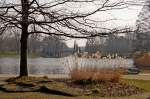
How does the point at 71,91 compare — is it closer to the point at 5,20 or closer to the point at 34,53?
the point at 5,20

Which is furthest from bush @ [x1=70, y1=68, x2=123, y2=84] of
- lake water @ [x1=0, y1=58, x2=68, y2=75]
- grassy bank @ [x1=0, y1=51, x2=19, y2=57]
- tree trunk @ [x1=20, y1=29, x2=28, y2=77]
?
grassy bank @ [x1=0, y1=51, x2=19, y2=57]

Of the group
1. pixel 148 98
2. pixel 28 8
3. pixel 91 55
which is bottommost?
pixel 148 98

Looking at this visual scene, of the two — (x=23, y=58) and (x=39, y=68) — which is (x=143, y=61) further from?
(x=23, y=58)

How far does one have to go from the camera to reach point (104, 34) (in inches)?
425

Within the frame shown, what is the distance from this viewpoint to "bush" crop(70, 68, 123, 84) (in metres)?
14.6

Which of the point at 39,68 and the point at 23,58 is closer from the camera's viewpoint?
the point at 23,58

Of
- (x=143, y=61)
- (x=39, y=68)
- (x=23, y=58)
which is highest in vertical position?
(x=23, y=58)

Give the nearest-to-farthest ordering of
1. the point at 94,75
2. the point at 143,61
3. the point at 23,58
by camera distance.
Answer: the point at 94,75
the point at 23,58
the point at 143,61

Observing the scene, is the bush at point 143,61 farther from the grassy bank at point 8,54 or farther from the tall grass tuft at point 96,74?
the grassy bank at point 8,54

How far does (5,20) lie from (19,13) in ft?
1.55

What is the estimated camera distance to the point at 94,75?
14.8 metres

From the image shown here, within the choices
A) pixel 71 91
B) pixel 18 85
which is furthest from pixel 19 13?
pixel 18 85

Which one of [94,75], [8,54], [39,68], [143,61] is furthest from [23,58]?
[8,54]

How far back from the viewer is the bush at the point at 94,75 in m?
14.6
